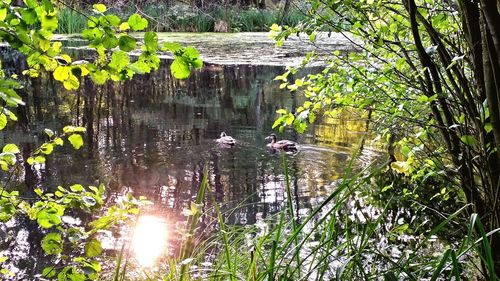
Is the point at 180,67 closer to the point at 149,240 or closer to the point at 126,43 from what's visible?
the point at 126,43

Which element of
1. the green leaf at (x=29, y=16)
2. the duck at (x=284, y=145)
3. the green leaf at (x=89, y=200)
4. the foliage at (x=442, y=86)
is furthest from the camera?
the duck at (x=284, y=145)

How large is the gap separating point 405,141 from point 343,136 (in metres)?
4.77

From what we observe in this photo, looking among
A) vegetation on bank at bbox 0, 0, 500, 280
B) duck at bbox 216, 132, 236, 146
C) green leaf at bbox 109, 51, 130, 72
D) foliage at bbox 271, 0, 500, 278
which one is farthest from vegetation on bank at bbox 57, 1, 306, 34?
green leaf at bbox 109, 51, 130, 72

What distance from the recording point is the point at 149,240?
4.11 m

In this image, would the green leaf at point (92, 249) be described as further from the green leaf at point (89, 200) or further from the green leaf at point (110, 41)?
the green leaf at point (110, 41)

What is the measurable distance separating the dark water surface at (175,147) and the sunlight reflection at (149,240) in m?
0.14

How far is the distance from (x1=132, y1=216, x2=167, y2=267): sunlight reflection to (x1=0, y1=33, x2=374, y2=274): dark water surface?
143 millimetres

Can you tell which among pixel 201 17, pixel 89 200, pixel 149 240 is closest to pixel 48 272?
pixel 89 200

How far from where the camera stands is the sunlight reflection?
376 cm

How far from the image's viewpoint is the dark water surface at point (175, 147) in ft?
16.8

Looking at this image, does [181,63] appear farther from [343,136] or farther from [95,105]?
[95,105]

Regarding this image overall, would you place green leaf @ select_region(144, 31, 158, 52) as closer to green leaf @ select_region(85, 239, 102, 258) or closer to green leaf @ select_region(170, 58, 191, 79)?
green leaf @ select_region(170, 58, 191, 79)

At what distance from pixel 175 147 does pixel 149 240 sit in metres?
2.73

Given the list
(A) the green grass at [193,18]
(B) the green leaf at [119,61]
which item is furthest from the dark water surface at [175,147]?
(A) the green grass at [193,18]
